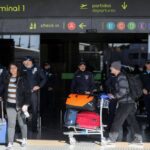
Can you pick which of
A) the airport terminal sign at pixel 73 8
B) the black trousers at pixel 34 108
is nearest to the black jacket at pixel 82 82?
the black trousers at pixel 34 108

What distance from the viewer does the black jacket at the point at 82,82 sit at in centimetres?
1010

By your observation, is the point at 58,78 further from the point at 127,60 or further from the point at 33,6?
the point at 33,6

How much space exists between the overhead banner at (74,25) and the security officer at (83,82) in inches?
34.1

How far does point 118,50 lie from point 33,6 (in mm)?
3867

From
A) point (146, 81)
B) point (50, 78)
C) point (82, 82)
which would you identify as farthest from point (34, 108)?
point (50, 78)

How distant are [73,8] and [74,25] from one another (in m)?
0.37

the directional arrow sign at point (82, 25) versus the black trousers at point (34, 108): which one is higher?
the directional arrow sign at point (82, 25)

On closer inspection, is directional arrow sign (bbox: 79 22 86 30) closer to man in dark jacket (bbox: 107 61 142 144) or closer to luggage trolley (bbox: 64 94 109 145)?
man in dark jacket (bbox: 107 61 142 144)

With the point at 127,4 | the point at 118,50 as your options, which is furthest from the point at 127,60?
the point at 127,4

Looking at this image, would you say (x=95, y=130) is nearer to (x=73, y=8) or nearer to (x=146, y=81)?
(x=146, y=81)

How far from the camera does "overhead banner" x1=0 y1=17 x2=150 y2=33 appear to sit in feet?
33.7

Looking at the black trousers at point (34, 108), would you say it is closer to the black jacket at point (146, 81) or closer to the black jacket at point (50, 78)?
the black jacket at point (146, 81)

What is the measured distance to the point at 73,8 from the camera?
10.4 metres

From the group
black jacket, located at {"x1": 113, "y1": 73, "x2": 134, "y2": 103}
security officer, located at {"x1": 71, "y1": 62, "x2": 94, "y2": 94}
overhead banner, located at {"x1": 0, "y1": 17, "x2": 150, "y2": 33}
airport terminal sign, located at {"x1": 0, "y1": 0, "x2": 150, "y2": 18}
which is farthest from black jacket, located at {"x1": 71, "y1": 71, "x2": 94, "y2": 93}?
black jacket, located at {"x1": 113, "y1": 73, "x2": 134, "y2": 103}
